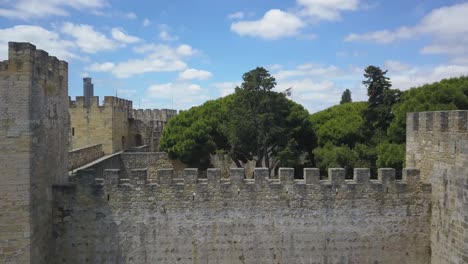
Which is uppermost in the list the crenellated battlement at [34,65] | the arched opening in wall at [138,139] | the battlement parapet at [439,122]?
the crenellated battlement at [34,65]

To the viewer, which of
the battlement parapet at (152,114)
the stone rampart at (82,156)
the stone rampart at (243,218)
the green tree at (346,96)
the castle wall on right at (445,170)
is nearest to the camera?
the castle wall on right at (445,170)

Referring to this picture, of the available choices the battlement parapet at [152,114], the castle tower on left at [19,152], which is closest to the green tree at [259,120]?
the castle tower on left at [19,152]

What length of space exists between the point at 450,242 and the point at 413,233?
1.68 metres

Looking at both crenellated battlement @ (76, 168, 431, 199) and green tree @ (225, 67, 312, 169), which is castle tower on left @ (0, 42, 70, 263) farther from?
green tree @ (225, 67, 312, 169)

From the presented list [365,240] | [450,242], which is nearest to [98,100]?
[365,240]

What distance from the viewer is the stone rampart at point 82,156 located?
1735cm

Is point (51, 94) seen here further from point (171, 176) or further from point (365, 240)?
point (365, 240)

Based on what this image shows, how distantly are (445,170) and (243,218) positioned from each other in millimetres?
5993

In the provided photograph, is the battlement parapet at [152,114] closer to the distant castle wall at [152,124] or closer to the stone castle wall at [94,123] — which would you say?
the distant castle wall at [152,124]

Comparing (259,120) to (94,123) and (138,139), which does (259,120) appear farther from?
(138,139)

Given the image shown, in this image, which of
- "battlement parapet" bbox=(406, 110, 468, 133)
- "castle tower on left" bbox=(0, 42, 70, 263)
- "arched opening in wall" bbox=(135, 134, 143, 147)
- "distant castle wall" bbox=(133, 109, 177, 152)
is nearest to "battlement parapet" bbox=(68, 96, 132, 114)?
"arched opening in wall" bbox=(135, 134, 143, 147)

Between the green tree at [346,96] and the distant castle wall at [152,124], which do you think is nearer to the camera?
the distant castle wall at [152,124]

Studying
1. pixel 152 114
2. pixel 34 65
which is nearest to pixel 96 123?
pixel 152 114

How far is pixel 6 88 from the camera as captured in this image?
10.4m
